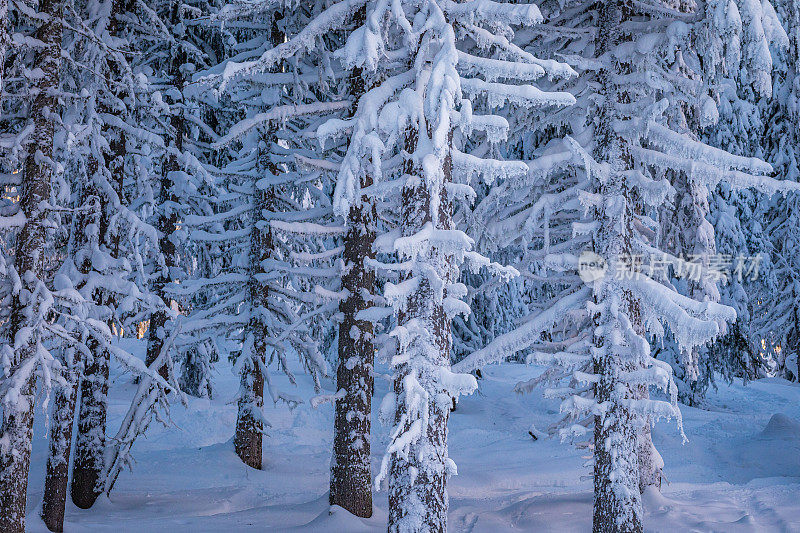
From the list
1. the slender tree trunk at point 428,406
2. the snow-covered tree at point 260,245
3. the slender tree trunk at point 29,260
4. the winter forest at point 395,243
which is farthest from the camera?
the snow-covered tree at point 260,245

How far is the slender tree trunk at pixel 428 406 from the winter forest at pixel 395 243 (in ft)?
0.09

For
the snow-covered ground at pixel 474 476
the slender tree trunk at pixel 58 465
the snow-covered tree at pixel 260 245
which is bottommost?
the snow-covered ground at pixel 474 476

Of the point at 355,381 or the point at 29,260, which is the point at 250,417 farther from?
the point at 29,260

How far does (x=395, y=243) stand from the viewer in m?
6.18

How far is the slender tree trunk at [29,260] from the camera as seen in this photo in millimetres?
7516

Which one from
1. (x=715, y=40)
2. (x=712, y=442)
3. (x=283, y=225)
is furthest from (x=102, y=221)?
(x=712, y=442)

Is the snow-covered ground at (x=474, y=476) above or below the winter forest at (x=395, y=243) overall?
below

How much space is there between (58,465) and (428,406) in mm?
6012

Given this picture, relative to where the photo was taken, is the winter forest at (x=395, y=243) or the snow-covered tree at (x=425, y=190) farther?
the winter forest at (x=395, y=243)

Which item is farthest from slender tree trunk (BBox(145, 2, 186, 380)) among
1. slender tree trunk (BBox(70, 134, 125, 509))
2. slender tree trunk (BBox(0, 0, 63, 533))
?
slender tree trunk (BBox(0, 0, 63, 533))

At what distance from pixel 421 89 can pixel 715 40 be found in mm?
3463

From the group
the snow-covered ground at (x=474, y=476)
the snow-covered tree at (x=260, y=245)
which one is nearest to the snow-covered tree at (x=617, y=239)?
the snow-covered ground at (x=474, y=476)

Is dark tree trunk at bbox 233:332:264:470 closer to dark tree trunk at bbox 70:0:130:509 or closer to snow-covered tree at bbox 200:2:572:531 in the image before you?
dark tree trunk at bbox 70:0:130:509

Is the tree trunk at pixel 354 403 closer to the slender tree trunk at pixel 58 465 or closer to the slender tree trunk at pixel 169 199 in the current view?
the slender tree trunk at pixel 58 465
